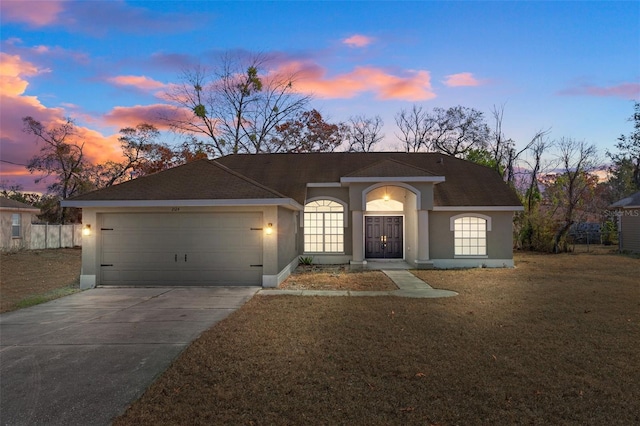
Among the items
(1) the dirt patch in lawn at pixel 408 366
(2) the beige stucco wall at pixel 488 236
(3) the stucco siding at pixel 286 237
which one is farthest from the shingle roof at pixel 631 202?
(3) the stucco siding at pixel 286 237

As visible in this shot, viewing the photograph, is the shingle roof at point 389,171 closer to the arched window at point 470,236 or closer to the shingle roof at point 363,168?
the shingle roof at point 363,168

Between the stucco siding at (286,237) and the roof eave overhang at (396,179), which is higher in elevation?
the roof eave overhang at (396,179)

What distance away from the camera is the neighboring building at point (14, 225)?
2189 cm

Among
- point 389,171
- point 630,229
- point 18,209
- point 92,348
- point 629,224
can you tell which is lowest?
point 92,348

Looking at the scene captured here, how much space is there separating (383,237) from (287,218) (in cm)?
583

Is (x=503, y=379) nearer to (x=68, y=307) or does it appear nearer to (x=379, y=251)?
(x=68, y=307)

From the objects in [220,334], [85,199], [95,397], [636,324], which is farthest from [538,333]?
[85,199]

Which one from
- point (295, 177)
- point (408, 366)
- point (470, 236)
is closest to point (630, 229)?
point (470, 236)

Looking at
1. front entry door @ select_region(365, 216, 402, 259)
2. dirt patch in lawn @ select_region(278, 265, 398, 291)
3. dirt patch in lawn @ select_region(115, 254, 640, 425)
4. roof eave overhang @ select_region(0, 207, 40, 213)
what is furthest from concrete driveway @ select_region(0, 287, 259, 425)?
roof eave overhang @ select_region(0, 207, 40, 213)

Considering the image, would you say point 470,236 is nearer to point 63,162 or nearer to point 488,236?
point 488,236

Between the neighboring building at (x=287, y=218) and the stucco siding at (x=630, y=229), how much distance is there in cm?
1150

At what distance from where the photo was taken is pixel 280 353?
526cm

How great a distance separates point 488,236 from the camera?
1577cm

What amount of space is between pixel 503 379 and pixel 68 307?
914 centimetres
